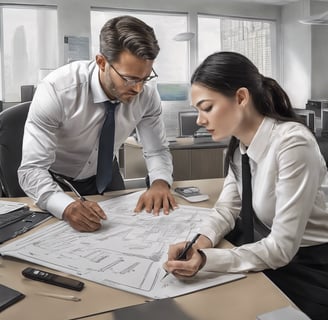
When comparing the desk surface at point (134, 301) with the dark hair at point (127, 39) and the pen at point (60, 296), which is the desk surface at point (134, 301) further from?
the dark hair at point (127, 39)

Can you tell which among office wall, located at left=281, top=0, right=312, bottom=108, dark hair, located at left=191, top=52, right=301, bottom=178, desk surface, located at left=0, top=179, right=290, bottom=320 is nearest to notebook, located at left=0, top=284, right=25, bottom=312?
desk surface, located at left=0, top=179, right=290, bottom=320

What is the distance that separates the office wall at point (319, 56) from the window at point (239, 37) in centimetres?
78

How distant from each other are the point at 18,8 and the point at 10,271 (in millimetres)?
5615

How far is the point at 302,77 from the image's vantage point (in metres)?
6.81

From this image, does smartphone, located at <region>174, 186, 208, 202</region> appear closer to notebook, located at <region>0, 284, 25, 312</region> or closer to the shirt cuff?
the shirt cuff

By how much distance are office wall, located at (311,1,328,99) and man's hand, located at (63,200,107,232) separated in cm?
624

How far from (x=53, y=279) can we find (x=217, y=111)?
60cm

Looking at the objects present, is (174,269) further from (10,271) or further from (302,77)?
(302,77)

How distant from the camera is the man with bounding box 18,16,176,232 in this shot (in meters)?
1.37

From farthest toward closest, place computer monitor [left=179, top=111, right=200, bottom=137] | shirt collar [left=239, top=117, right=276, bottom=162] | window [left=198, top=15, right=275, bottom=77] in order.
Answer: window [left=198, top=15, right=275, bottom=77] → computer monitor [left=179, top=111, right=200, bottom=137] → shirt collar [left=239, top=117, right=276, bottom=162]

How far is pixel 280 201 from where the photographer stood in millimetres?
1004

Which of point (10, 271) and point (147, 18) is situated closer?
point (10, 271)

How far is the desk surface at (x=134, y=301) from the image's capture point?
74 cm

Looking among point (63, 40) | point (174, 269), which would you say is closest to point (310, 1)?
point (63, 40)
